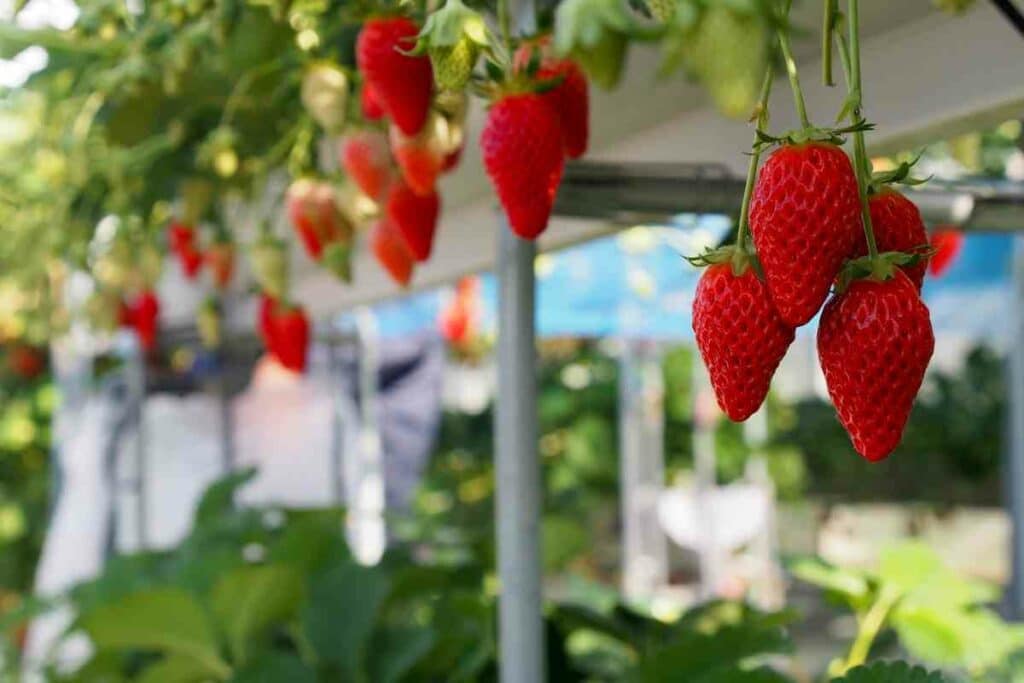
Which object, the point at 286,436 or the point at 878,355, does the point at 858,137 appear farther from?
the point at 286,436

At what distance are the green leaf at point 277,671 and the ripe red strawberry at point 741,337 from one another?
877 mm

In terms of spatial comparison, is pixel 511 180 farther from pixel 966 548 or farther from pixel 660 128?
pixel 966 548

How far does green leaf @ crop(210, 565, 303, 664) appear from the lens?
1.39 meters

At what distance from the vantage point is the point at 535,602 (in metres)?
0.90

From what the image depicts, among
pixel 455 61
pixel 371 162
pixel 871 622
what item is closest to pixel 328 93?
pixel 371 162

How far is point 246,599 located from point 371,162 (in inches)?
26.1

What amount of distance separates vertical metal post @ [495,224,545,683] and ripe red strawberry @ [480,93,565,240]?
0.27 meters

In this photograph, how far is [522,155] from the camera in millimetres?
592

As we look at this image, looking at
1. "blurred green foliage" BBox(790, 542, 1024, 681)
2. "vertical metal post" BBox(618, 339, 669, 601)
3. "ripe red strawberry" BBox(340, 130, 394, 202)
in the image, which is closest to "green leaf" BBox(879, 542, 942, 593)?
"blurred green foliage" BBox(790, 542, 1024, 681)

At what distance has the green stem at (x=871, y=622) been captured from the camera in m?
1.25

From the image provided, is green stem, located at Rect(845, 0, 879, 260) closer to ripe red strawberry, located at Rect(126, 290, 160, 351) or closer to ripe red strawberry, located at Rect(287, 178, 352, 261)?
ripe red strawberry, located at Rect(287, 178, 352, 261)

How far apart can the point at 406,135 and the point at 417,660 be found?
792mm

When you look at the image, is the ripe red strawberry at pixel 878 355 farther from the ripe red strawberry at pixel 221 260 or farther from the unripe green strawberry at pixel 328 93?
the ripe red strawberry at pixel 221 260

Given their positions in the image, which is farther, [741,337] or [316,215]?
[316,215]
